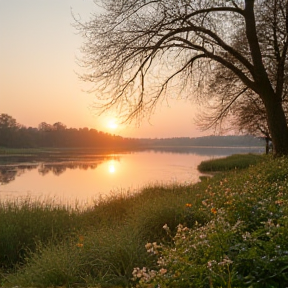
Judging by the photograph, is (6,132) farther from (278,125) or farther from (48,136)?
(278,125)

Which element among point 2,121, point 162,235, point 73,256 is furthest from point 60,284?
point 2,121

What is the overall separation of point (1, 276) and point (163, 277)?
13.4 feet

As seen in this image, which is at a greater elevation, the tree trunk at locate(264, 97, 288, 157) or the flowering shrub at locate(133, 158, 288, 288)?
the tree trunk at locate(264, 97, 288, 157)

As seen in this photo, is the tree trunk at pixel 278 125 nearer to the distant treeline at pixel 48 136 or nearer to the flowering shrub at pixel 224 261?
the flowering shrub at pixel 224 261

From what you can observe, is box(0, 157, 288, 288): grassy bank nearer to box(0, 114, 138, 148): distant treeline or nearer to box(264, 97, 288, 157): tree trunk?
box(264, 97, 288, 157): tree trunk

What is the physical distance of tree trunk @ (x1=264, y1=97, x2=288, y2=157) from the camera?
14.2 m

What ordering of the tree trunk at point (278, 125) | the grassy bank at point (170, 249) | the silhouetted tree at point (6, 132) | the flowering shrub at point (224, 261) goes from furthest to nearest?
1. the silhouetted tree at point (6, 132)
2. the tree trunk at point (278, 125)
3. the grassy bank at point (170, 249)
4. the flowering shrub at point (224, 261)

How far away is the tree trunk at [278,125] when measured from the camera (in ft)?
46.8

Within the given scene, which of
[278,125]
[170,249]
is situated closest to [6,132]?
[278,125]

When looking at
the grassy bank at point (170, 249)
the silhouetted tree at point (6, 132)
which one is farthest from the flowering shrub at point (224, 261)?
the silhouetted tree at point (6, 132)

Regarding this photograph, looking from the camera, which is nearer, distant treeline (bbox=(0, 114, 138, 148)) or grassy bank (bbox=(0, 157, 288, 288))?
grassy bank (bbox=(0, 157, 288, 288))

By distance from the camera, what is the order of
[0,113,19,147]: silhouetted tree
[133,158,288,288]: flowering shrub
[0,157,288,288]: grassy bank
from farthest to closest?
[0,113,19,147]: silhouetted tree, [0,157,288,288]: grassy bank, [133,158,288,288]: flowering shrub

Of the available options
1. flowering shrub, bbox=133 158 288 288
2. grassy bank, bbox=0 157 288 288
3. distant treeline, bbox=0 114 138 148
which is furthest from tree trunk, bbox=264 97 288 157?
distant treeline, bbox=0 114 138 148

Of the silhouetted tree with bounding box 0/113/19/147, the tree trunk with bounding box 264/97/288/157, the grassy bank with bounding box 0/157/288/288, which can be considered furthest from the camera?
the silhouetted tree with bounding box 0/113/19/147
